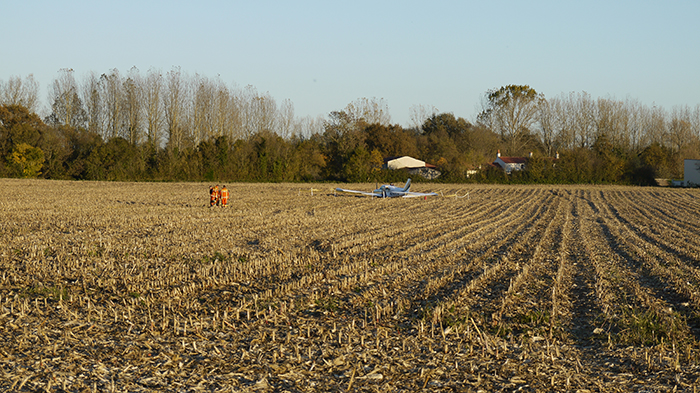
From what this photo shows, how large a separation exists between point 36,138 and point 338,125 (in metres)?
31.9

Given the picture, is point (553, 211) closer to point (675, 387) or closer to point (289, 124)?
point (675, 387)

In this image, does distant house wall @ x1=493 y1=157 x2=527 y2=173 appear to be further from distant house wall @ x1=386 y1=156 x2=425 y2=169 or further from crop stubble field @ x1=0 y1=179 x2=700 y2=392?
crop stubble field @ x1=0 y1=179 x2=700 y2=392

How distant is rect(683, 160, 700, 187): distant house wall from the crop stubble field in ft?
148

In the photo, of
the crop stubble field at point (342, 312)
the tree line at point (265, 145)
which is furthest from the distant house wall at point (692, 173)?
the crop stubble field at point (342, 312)

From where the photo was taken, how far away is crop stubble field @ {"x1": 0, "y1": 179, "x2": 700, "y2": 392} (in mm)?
4594

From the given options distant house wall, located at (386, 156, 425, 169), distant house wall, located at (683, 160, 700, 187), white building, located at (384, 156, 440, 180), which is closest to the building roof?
white building, located at (384, 156, 440, 180)

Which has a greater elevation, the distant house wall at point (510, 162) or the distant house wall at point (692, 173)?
the distant house wall at point (510, 162)

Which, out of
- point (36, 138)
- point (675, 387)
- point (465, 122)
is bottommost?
point (675, 387)

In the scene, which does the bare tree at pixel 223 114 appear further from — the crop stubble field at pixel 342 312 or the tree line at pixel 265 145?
the crop stubble field at pixel 342 312

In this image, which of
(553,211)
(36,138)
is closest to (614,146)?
(553,211)

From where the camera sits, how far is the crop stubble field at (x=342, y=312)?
459 centimetres

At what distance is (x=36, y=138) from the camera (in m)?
52.4

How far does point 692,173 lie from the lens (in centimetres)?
5175

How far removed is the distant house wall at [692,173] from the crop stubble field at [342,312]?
1773 inches
